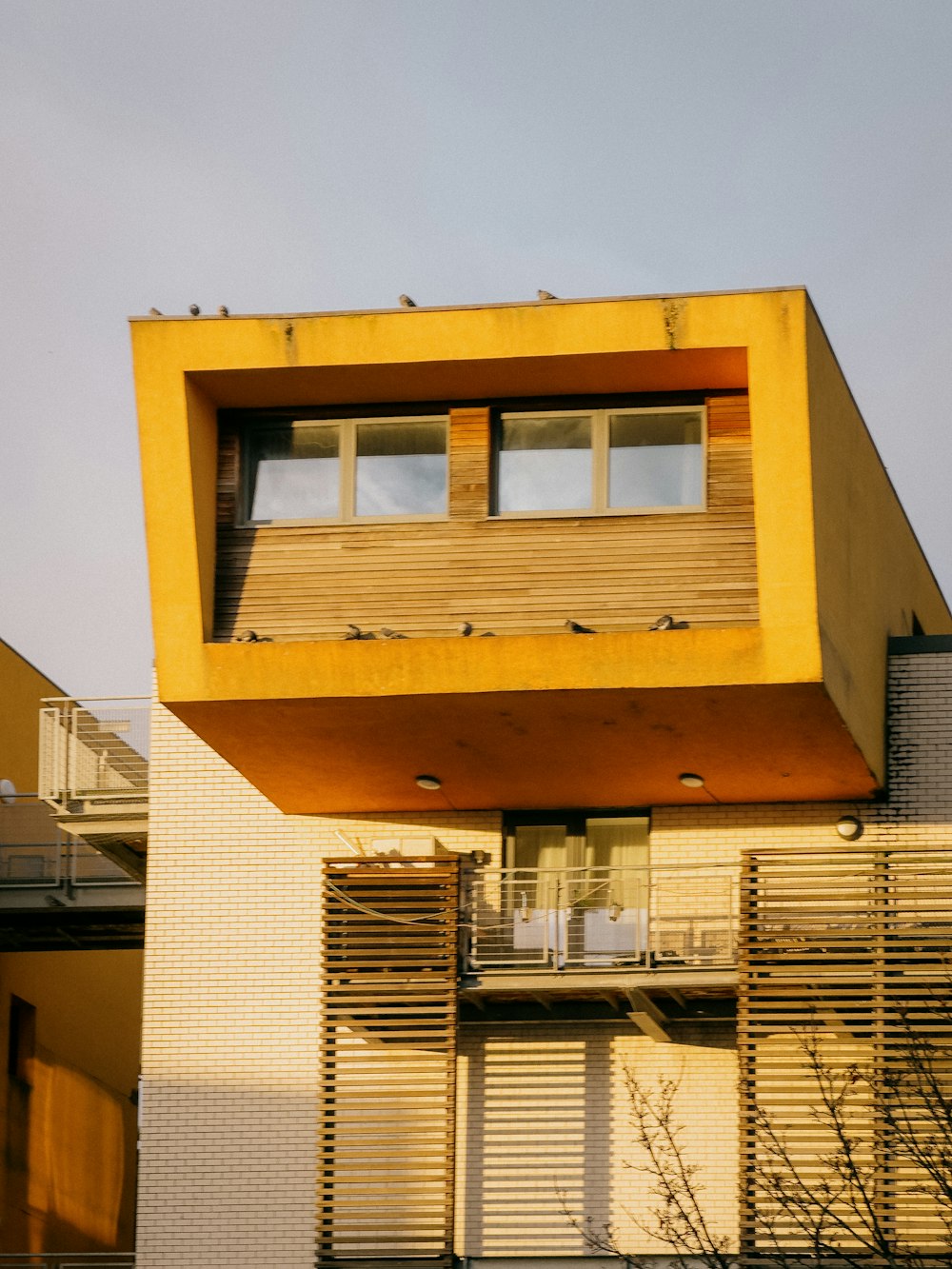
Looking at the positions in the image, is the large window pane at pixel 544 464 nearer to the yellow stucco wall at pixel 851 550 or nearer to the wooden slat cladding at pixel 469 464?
the wooden slat cladding at pixel 469 464

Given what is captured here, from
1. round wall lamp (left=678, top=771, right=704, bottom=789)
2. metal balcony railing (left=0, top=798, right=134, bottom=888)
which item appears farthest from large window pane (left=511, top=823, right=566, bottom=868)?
metal balcony railing (left=0, top=798, right=134, bottom=888)

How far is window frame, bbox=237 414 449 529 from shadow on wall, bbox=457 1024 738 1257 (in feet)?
19.6

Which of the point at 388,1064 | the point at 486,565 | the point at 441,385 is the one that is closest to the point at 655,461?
the point at 486,565

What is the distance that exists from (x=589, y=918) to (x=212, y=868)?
15.0 ft

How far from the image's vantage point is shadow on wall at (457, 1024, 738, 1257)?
30.8 meters

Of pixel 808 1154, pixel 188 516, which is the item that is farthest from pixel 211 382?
pixel 808 1154

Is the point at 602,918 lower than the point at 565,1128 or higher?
higher

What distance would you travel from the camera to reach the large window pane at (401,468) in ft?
101

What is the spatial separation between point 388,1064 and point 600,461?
719 centimetres

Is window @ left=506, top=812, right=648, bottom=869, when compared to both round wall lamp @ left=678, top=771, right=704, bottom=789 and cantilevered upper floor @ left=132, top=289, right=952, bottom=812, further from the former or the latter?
round wall lamp @ left=678, top=771, right=704, bottom=789

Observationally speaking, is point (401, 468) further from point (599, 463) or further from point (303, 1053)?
point (303, 1053)

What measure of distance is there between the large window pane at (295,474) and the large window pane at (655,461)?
10.3 feet

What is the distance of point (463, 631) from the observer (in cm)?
2995

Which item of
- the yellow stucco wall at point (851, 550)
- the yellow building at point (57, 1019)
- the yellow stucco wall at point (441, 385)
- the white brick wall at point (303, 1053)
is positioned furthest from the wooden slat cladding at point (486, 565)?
the yellow building at point (57, 1019)
